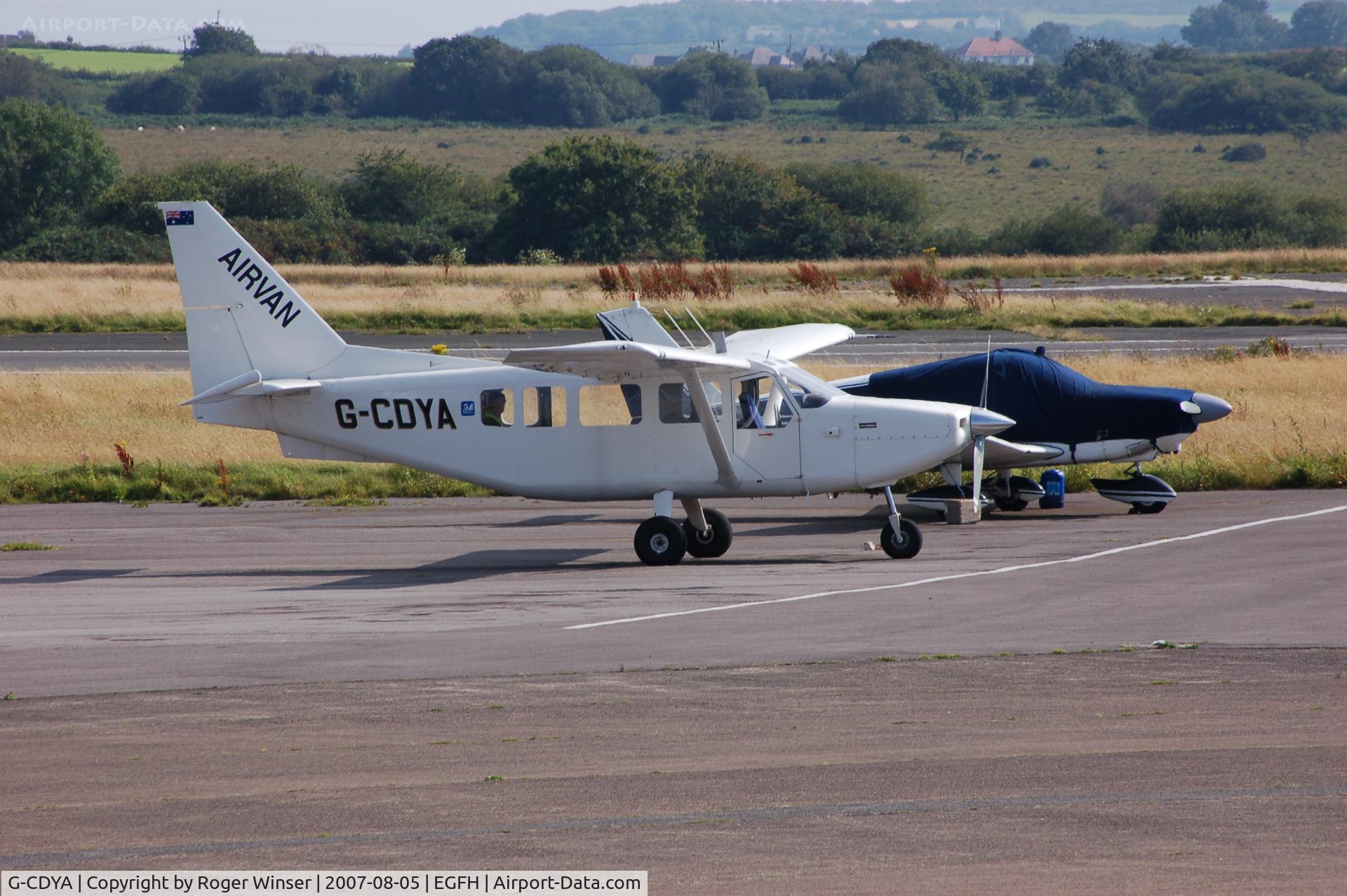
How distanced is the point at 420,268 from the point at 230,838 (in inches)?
2093

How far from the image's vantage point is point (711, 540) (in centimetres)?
1430

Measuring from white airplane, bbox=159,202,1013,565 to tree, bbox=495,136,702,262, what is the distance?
51.2 meters

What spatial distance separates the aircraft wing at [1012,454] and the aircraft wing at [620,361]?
3.44m

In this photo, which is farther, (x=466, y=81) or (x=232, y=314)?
(x=466, y=81)

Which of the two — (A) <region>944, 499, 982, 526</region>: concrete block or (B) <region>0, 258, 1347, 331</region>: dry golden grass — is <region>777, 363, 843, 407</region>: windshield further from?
(B) <region>0, 258, 1347, 331</region>: dry golden grass

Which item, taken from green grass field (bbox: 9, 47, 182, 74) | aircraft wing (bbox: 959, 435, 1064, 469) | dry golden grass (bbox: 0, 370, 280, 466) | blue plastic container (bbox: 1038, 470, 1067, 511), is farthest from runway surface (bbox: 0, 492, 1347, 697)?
green grass field (bbox: 9, 47, 182, 74)

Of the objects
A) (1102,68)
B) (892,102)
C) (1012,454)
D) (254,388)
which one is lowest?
(1012,454)

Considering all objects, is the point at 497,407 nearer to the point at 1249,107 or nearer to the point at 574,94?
the point at 1249,107

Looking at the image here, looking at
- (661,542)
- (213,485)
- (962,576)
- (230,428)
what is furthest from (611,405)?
(230,428)

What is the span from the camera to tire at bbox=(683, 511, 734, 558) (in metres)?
14.3

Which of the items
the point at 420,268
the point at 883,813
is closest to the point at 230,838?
the point at 883,813

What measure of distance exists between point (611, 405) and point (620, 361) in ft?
4.13

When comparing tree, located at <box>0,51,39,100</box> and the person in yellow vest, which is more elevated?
tree, located at <box>0,51,39,100</box>

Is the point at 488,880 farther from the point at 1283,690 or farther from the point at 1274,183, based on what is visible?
the point at 1274,183
